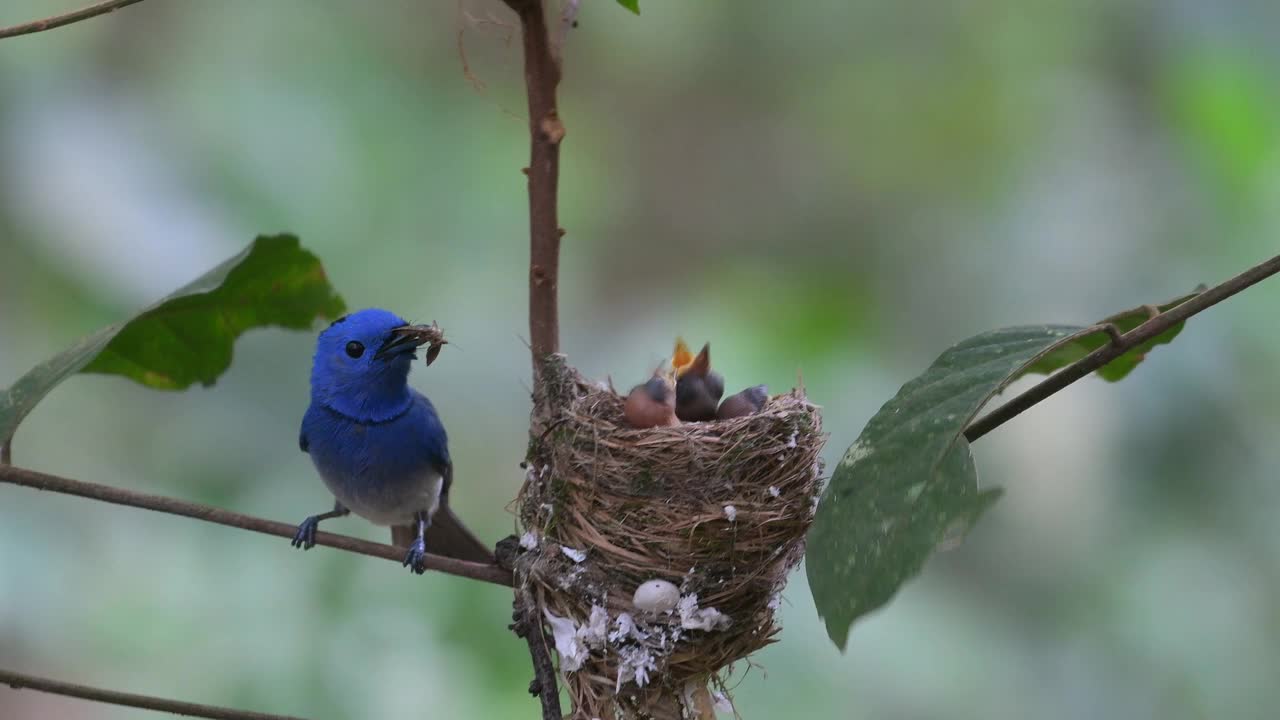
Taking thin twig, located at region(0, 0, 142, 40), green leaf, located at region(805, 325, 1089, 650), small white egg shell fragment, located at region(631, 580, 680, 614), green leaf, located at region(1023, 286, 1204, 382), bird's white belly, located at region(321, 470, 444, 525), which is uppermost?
thin twig, located at region(0, 0, 142, 40)

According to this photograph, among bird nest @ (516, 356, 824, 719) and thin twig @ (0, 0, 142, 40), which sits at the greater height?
thin twig @ (0, 0, 142, 40)

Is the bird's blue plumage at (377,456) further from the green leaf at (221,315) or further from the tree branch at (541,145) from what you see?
the tree branch at (541,145)

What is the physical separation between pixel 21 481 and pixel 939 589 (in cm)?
266

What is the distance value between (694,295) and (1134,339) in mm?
2720

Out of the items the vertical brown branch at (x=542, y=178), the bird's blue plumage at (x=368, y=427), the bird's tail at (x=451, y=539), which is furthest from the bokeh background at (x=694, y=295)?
the vertical brown branch at (x=542, y=178)

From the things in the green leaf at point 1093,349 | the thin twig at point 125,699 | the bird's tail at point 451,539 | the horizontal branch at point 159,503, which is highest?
the bird's tail at point 451,539

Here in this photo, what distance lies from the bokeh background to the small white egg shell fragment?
1519mm

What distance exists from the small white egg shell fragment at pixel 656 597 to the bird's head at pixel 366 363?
71 centimetres

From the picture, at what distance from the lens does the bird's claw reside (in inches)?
56.2

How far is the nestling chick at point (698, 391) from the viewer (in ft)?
7.22

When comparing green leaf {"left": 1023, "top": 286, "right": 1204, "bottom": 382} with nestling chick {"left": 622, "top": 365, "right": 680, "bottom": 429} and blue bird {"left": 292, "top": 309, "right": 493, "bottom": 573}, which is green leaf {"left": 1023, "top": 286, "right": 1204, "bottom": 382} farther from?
blue bird {"left": 292, "top": 309, "right": 493, "bottom": 573}

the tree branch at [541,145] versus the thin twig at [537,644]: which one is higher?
the tree branch at [541,145]

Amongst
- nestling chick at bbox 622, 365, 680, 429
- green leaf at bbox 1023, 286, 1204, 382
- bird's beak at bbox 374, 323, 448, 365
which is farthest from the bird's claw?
green leaf at bbox 1023, 286, 1204, 382

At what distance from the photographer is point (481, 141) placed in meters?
3.91
